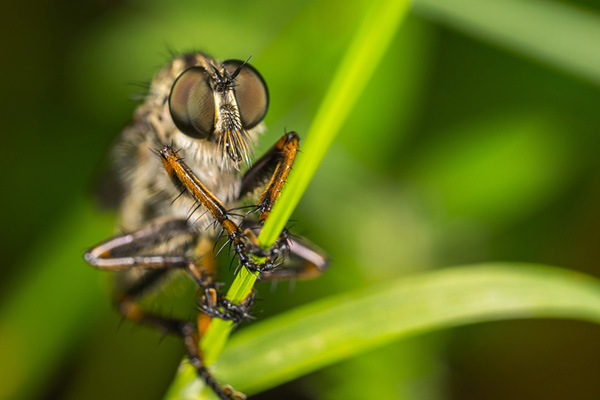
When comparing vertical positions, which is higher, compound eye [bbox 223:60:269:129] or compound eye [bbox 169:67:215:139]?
compound eye [bbox 223:60:269:129]

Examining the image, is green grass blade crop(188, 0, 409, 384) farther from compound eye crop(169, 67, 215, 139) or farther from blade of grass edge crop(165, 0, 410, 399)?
compound eye crop(169, 67, 215, 139)

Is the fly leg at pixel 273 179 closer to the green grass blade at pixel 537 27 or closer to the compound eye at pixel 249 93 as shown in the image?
the compound eye at pixel 249 93

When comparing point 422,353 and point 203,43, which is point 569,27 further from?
point 203,43

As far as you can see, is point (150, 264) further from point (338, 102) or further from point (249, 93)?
point (338, 102)

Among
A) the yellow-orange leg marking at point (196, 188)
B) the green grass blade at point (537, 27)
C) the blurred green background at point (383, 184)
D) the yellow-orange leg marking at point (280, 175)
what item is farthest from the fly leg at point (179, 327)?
the green grass blade at point (537, 27)

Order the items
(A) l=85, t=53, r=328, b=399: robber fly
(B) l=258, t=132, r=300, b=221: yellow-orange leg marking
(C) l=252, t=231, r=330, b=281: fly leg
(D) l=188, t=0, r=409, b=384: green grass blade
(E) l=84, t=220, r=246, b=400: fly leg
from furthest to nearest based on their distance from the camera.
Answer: (C) l=252, t=231, r=330, b=281: fly leg < (E) l=84, t=220, r=246, b=400: fly leg < (A) l=85, t=53, r=328, b=399: robber fly < (B) l=258, t=132, r=300, b=221: yellow-orange leg marking < (D) l=188, t=0, r=409, b=384: green grass blade

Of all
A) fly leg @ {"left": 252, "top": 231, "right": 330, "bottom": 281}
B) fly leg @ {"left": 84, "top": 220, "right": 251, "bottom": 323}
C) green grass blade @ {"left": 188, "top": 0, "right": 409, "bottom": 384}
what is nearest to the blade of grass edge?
green grass blade @ {"left": 188, "top": 0, "right": 409, "bottom": 384}

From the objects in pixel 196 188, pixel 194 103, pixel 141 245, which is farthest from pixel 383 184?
pixel 196 188
